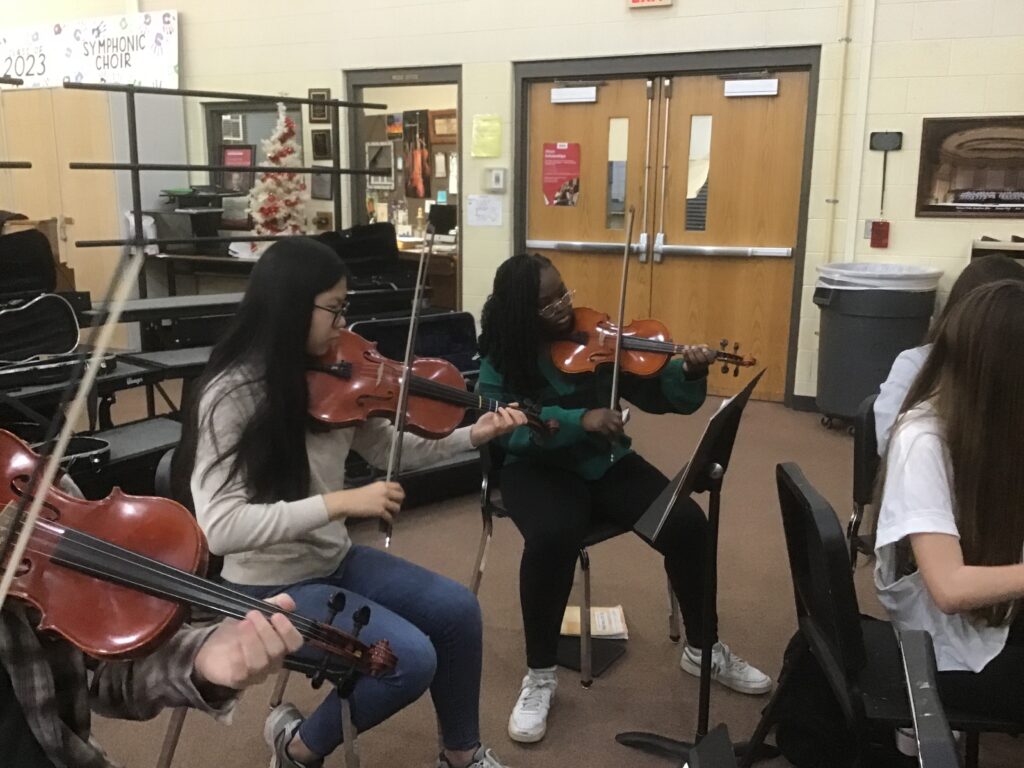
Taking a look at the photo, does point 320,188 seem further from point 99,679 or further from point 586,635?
point 99,679

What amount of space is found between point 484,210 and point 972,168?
255 centimetres

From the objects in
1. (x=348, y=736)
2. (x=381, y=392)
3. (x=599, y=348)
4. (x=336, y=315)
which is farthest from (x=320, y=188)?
(x=348, y=736)

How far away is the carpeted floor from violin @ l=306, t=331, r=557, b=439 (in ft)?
2.16

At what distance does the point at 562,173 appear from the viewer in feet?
16.5

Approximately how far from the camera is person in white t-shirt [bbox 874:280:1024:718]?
1321 mm

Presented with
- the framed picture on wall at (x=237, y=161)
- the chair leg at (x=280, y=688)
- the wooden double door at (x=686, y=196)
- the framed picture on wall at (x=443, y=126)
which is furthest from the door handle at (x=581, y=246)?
the chair leg at (x=280, y=688)

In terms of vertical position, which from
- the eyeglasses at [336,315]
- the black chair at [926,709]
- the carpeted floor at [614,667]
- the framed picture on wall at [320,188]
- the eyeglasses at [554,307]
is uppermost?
the framed picture on wall at [320,188]

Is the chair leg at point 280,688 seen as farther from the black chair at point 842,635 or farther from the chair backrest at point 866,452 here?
the chair backrest at point 866,452

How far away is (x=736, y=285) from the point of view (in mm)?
4746

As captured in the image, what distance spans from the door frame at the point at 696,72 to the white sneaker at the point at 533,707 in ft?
9.90

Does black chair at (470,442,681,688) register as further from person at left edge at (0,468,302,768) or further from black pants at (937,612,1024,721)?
person at left edge at (0,468,302,768)

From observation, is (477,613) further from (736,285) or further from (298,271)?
(736,285)

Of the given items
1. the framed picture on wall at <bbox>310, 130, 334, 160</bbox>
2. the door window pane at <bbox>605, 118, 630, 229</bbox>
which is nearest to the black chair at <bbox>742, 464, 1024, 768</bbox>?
the door window pane at <bbox>605, 118, 630, 229</bbox>

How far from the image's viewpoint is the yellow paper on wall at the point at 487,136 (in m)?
5.11
